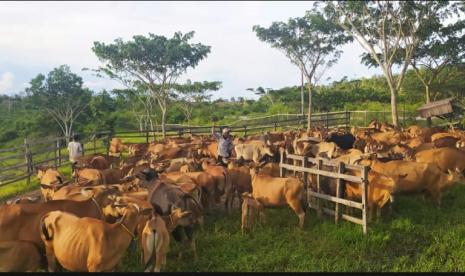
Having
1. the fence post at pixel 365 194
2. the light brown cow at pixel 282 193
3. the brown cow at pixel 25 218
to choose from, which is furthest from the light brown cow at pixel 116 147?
the fence post at pixel 365 194

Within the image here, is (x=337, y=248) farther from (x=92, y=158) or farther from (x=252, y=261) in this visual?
(x=92, y=158)

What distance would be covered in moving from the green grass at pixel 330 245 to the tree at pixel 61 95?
31241mm

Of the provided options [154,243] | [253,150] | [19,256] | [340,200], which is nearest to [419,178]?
[340,200]

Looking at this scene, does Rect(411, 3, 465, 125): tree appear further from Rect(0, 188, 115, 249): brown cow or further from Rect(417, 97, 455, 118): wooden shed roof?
Rect(0, 188, 115, 249): brown cow

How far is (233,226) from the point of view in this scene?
9609mm

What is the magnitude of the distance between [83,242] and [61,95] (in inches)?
1373

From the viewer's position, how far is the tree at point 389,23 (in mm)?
24156

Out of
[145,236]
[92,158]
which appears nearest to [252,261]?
[145,236]

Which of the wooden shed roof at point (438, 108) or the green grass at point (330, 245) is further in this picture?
the wooden shed roof at point (438, 108)

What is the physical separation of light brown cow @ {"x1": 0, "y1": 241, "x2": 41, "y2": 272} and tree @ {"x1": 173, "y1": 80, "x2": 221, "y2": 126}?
3812 cm

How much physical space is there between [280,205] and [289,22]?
24.2 meters

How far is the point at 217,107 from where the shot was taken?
5769 cm

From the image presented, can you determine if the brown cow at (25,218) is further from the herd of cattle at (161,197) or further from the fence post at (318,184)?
the fence post at (318,184)

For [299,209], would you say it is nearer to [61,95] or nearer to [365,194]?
[365,194]
